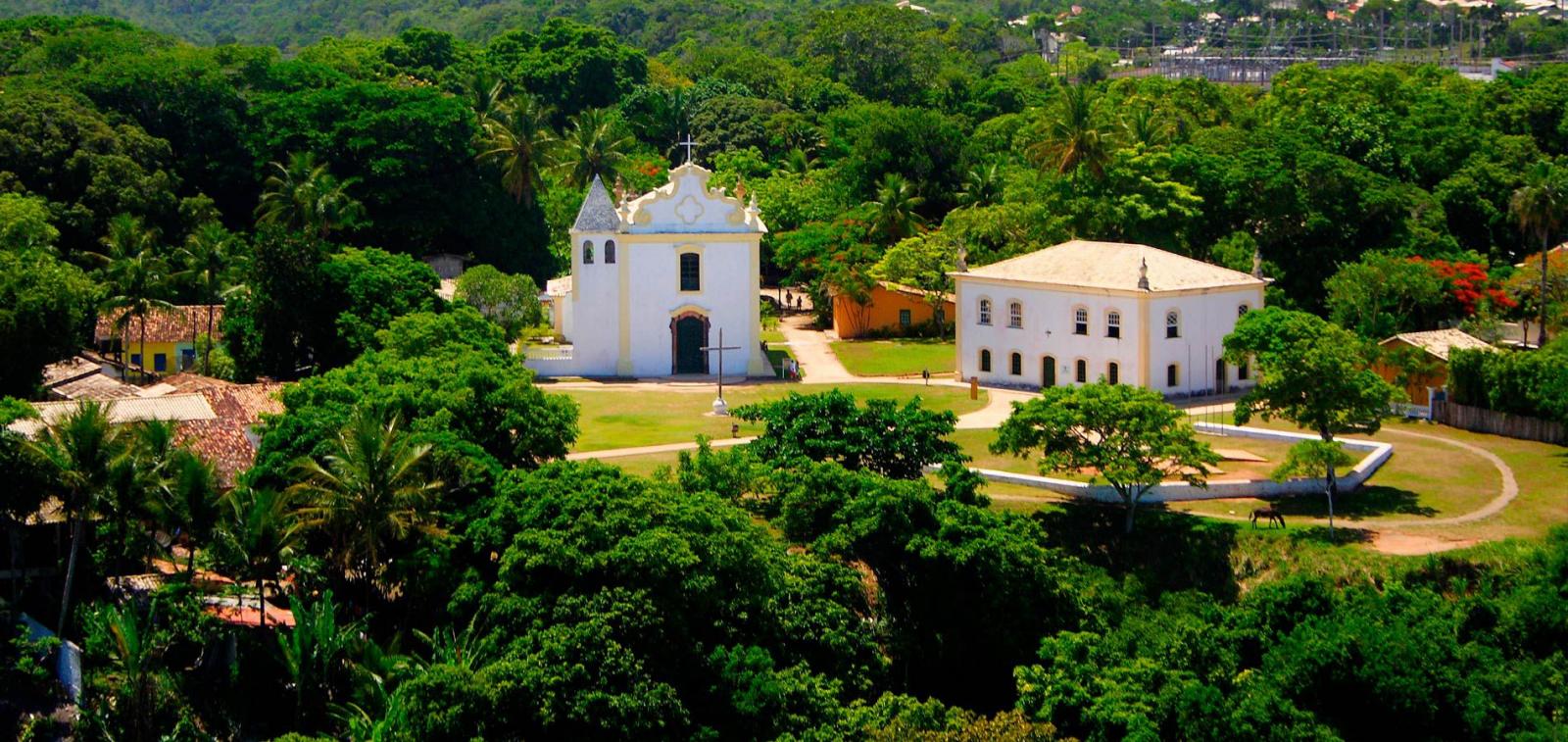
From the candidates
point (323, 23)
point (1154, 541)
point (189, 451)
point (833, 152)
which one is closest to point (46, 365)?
point (189, 451)

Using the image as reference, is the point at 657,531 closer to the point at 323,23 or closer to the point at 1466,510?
the point at 1466,510

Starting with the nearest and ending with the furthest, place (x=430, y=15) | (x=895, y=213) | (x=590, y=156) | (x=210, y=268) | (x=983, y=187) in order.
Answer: (x=210, y=268), (x=895, y=213), (x=983, y=187), (x=590, y=156), (x=430, y=15)

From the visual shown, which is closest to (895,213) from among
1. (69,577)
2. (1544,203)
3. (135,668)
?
(1544,203)

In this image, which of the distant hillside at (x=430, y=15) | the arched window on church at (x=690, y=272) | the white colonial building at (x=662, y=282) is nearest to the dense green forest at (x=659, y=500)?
the white colonial building at (x=662, y=282)

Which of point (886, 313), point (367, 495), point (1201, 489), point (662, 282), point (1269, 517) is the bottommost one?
point (1269, 517)

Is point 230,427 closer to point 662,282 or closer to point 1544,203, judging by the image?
point 662,282
